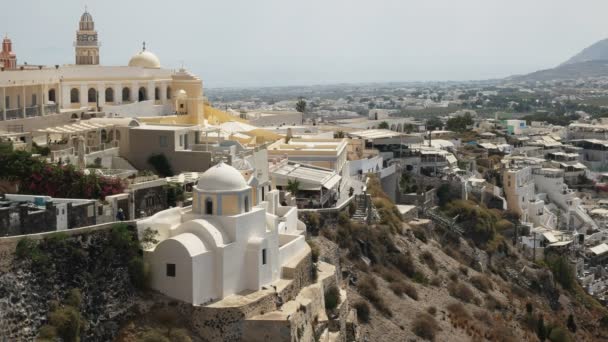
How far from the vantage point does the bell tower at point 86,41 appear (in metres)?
37.5

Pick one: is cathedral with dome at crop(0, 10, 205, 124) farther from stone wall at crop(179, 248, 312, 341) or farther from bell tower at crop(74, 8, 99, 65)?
stone wall at crop(179, 248, 312, 341)

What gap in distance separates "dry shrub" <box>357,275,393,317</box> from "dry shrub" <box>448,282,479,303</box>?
4.49 metres

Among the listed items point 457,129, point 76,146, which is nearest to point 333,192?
point 76,146

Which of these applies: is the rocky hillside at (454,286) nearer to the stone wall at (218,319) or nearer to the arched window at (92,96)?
the stone wall at (218,319)

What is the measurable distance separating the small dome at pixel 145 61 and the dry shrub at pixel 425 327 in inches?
583

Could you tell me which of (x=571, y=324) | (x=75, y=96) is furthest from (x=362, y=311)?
(x=571, y=324)

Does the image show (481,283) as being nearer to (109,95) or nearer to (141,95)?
(141,95)

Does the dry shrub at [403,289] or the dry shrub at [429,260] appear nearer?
the dry shrub at [403,289]

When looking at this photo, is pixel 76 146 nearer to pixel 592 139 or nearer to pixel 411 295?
pixel 411 295

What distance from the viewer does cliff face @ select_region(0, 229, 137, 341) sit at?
18.3m

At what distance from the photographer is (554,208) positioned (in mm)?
50531

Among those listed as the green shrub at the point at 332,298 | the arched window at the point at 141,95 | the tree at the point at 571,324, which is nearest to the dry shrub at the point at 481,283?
the tree at the point at 571,324

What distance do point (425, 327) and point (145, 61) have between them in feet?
51.1

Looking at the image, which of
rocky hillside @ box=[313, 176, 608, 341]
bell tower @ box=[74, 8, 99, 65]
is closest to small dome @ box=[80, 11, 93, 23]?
bell tower @ box=[74, 8, 99, 65]
